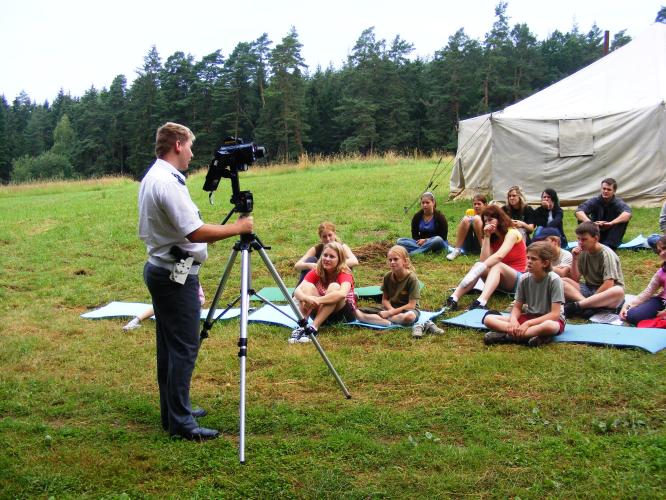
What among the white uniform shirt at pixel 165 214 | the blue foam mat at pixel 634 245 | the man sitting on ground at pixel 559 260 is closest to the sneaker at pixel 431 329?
the man sitting on ground at pixel 559 260

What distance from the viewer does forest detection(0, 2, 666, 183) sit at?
4559 cm

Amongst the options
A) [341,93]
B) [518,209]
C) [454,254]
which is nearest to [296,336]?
[454,254]

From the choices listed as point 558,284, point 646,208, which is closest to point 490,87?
point 646,208

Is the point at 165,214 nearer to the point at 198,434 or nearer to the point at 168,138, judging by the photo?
the point at 168,138

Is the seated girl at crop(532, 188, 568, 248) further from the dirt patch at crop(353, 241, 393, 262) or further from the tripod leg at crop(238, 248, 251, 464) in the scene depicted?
the tripod leg at crop(238, 248, 251, 464)

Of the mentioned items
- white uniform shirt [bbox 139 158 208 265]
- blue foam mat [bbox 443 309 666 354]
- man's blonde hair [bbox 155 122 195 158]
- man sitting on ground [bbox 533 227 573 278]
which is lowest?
blue foam mat [bbox 443 309 666 354]

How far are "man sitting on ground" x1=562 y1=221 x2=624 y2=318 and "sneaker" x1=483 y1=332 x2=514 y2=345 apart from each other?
43.0 inches

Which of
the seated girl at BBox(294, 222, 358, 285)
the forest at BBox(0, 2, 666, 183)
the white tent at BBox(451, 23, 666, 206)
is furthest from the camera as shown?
the forest at BBox(0, 2, 666, 183)

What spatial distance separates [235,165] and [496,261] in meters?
3.84

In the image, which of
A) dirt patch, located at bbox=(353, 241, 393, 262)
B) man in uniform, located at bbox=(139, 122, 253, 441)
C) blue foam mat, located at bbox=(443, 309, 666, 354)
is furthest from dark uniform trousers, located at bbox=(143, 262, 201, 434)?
dirt patch, located at bbox=(353, 241, 393, 262)

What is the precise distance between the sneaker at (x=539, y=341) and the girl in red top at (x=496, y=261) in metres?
1.32

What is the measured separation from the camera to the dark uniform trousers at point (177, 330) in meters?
3.44

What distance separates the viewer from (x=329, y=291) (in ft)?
19.1

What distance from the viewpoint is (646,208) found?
11.6 metres
